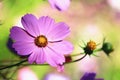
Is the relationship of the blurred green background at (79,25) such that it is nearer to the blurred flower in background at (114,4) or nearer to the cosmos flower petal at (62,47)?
the blurred flower in background at (114,4)

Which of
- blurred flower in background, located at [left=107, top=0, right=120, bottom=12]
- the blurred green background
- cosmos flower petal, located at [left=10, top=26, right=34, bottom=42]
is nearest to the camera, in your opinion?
cosmos flower petal, located at [left=10, top=26, right=34, bottom=42]

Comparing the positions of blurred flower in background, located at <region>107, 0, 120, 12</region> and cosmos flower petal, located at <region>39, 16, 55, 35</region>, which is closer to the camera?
cosmos flower petal, located at <region>39, 16, 55, 35</region>

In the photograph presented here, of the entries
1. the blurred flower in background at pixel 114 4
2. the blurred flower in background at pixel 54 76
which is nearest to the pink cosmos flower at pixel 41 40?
the blurred flower in background at pixel 54 76

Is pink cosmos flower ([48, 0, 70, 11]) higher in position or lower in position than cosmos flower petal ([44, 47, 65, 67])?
higher

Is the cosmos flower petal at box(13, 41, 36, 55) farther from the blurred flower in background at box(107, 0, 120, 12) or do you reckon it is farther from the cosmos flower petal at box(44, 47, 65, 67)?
the blurred flower in background at box(107, 0, 120, 12)

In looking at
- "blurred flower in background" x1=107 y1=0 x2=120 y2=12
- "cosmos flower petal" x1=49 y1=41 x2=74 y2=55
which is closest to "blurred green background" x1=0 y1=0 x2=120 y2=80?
"blurred flower in background" x1=107 y1=0 x2=120 y2=12

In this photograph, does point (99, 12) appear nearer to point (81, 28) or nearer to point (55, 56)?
point (81, 28)

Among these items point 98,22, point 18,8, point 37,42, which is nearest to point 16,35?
point 37,42
